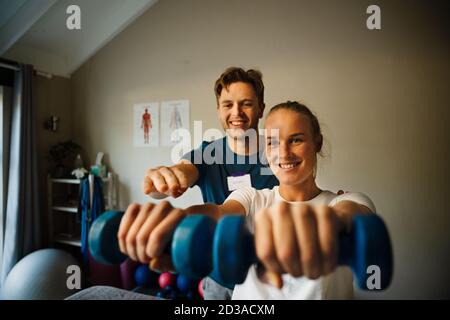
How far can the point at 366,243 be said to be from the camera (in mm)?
139

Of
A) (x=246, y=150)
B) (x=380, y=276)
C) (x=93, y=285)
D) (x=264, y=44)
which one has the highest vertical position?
(x=264, y=44)

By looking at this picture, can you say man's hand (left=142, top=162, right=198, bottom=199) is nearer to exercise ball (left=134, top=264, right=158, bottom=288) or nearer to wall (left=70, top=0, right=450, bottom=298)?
wall (left=70, top=0, right=450, bottom=298)

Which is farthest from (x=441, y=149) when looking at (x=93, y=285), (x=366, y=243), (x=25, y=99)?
(x=25, y=99)

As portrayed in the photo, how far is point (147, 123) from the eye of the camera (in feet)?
1.53

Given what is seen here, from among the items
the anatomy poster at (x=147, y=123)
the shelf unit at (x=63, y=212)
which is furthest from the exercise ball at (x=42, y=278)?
the anatomy poster at (x=147, y=123)

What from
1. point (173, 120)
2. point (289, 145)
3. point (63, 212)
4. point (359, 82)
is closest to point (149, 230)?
point (289, 145)

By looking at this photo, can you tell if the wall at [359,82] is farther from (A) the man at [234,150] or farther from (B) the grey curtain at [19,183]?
(B) the grey curtain at [19,183]

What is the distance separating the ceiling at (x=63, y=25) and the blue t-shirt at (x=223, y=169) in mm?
349

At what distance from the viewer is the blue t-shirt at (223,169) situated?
14.0 inches

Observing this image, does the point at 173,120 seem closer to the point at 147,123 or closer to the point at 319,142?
the point at 147,123

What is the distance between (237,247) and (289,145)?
19 cm

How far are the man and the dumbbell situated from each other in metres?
0.17

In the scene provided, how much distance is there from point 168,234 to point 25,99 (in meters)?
1.01

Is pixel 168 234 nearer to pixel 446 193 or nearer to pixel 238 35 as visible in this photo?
pixel 238 35
